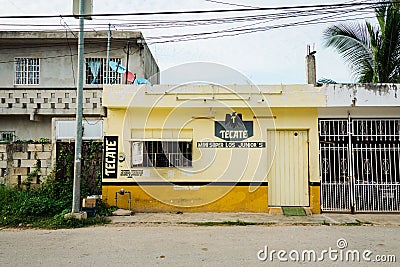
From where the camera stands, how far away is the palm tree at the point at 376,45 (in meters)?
12.6

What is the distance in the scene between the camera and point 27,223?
9109 mm

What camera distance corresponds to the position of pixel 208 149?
1069cm

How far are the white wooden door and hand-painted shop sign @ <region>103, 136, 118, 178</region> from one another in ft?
14.0

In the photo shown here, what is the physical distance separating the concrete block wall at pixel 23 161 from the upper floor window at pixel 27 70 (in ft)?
20.3

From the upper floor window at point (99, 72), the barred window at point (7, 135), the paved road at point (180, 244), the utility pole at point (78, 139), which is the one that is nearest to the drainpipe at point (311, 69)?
the paved road at point (180, 244)

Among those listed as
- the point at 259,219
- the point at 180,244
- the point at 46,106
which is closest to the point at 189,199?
the point at 259,219

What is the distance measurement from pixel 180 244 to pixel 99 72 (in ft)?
36.2

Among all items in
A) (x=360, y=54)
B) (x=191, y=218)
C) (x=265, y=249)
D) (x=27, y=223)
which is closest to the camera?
(x=265, y=249)

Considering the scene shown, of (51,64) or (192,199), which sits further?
(51,64)

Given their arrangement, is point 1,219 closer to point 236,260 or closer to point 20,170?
point 20,170

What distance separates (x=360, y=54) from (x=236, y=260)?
10159mm

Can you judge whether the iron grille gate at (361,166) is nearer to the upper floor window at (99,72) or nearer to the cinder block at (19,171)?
the cinder block at (19,171)

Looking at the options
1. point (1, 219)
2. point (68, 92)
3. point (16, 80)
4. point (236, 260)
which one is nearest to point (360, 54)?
point (236, 260)

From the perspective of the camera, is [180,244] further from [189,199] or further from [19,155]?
[19,155]
